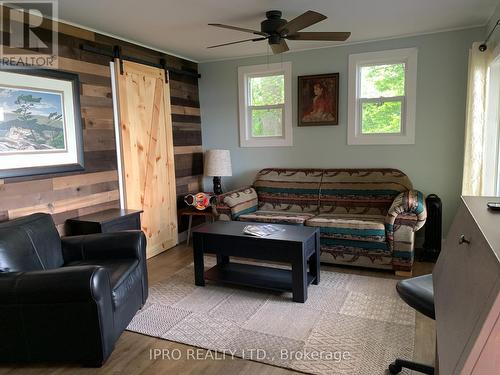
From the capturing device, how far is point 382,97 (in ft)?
13.7

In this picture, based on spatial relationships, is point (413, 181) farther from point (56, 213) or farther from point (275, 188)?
point (56, 213)

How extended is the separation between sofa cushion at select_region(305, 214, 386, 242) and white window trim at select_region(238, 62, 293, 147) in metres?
1.27

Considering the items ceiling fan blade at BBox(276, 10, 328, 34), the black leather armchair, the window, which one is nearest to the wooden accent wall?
the black leather armchair

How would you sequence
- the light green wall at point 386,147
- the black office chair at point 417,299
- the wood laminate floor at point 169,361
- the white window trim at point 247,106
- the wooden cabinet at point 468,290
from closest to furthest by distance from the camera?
the wooden cabinet at point 468,290
the black office chair at point 417,299
the wood laminate floor at point 169,361
the light green wall at point 386,147
the white window trim at point 247,106

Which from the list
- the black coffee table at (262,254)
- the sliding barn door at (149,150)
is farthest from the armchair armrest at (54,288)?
the sliding barn door at (149,150)

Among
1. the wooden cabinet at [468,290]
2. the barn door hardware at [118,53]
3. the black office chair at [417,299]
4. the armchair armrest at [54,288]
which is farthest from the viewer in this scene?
the barn door hardware at [118,53]

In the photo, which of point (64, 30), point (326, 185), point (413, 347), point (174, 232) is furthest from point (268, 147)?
point (413, 347)

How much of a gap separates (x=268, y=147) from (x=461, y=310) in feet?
12.8

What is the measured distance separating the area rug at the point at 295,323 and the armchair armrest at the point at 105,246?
19.4 inches

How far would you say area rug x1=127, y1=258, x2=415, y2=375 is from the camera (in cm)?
227

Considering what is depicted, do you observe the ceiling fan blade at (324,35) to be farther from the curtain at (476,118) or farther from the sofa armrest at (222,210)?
the sofa armrest at (222,210)

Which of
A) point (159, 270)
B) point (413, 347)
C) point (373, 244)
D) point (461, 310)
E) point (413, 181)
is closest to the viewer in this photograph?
point (461, 310)

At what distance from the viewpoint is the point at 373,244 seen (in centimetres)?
353

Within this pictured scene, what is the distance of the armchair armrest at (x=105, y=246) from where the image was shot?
2.80m
